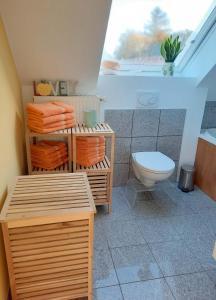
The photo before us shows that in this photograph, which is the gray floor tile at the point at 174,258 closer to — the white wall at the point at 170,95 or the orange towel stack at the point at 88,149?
the orange towel stack at the point at 88,149

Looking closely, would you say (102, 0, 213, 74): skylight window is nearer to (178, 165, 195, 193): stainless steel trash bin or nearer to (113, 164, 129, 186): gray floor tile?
(113, 164, 129, 186): gray floor tile

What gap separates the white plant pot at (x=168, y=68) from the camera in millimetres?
2396

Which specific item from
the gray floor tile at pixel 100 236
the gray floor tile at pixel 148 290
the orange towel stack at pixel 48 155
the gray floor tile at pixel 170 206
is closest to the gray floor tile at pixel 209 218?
the gray floor tile at pixel 170 206

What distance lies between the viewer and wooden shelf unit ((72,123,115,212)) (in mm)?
1975

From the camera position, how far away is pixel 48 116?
5.98 feet

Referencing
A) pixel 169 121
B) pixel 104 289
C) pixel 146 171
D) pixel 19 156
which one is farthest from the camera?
pixel 169 121

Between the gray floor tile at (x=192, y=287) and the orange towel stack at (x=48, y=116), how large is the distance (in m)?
1.33

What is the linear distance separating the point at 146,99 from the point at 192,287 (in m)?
1.59

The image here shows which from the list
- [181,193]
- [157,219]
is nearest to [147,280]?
[157,219]

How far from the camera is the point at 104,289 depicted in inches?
58.9

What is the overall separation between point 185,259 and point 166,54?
70.0 inches

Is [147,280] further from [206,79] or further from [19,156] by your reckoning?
[206,79]

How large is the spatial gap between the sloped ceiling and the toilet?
844 millimetres

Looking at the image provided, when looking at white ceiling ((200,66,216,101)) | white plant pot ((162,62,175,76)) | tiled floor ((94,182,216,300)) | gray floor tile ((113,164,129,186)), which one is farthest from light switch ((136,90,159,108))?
tiled floor ((94,182,216,300))
